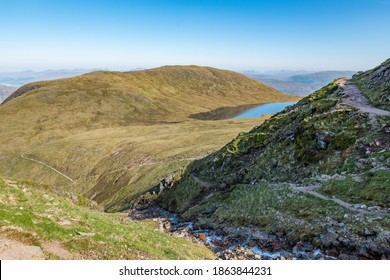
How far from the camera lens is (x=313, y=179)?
34156 mm

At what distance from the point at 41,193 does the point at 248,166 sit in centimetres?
2799

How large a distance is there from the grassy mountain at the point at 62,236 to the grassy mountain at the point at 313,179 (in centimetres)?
922

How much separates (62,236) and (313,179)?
88.1ft

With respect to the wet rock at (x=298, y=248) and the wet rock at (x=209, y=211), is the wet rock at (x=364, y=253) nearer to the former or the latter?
the wet rock at (x=298, y=248)

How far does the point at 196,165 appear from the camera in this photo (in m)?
56.0

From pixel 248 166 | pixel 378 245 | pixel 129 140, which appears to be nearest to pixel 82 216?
pixel 378 245

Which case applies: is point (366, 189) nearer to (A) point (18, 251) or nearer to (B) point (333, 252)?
(B) point (333, 252)

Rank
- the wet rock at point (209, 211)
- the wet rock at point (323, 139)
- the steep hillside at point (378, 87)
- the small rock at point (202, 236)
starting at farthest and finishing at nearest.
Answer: the steep hillside at point (378, 87), the wet rock at point (323, 139), the wet rock at point (209, 211), the small rock at point (202, 236)

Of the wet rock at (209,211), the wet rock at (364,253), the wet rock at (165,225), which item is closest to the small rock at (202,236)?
the wet rock at (209,211)

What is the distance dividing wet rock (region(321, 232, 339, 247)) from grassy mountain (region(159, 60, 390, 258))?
77mm

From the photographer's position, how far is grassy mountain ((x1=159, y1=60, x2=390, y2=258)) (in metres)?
24.6

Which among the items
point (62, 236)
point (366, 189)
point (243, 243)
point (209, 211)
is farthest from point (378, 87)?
point (62, 236)

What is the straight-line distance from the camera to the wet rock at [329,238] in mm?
23578

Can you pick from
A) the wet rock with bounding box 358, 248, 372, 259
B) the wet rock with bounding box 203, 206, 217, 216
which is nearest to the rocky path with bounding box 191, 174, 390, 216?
the wet rock with bounding box 358, 248, 372, 259
